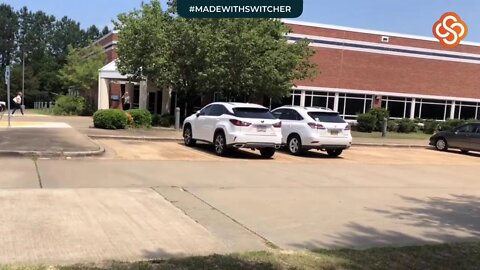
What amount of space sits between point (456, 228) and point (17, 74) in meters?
97.3

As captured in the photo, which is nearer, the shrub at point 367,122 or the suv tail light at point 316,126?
the suv tail light at point 316,126

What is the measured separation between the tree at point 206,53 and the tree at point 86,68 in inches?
746

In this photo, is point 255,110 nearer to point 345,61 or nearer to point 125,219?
point 125,219

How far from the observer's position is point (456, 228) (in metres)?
7.96

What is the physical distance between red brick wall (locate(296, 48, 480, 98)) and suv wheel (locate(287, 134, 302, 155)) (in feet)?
65.8

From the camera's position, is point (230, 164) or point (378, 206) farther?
point (230, 164)

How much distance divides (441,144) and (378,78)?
17468mm

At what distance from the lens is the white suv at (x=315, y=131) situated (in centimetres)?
1755

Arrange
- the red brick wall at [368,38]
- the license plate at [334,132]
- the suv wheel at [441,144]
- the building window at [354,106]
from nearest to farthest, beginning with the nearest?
the license plate at [334,132]
the suv wheel at [441,144]
the red brick wall at [368,38]
the building window at [354,106]

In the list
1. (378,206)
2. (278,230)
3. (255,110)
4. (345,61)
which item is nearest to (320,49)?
(345,61)

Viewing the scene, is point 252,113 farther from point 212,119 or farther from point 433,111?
point 433,111

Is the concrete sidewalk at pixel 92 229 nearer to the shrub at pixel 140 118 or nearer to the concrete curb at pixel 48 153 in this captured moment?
the concrete curb at pixel 48 153

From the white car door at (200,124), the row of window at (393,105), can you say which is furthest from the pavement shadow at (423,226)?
the row of window at (393,105)

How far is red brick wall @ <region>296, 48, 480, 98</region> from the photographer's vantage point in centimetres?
3922
